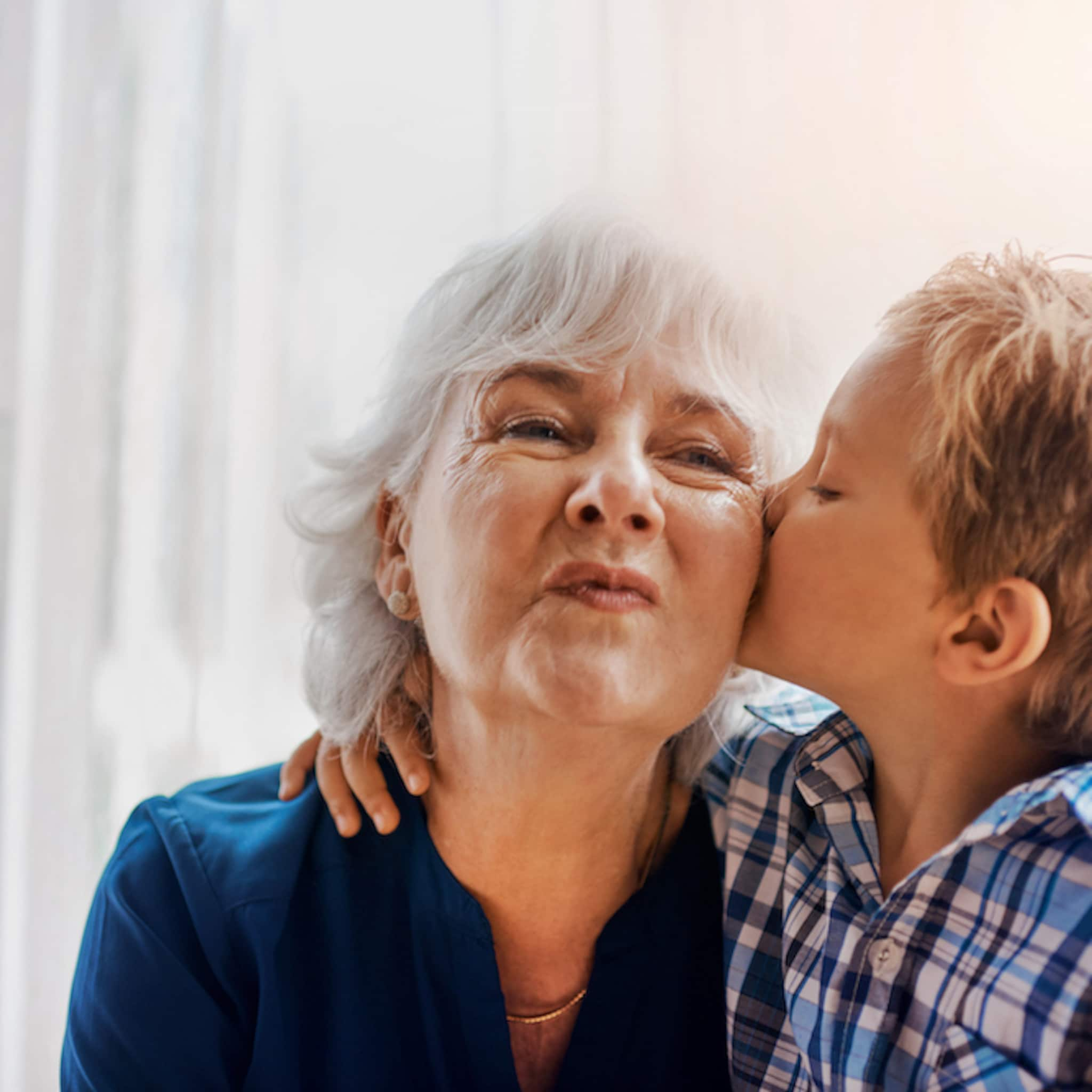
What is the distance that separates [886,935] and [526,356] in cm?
82

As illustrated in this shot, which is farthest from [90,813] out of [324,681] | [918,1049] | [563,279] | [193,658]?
[918,1049]

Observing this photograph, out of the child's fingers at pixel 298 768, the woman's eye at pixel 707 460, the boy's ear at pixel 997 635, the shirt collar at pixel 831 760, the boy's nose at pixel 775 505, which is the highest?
the woman's eye at pixel 707 460

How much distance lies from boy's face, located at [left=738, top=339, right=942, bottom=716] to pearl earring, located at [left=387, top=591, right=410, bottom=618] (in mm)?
517

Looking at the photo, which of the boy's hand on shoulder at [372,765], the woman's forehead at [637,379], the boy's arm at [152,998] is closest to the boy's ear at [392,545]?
the boy's hand on shoulder at [372,765]

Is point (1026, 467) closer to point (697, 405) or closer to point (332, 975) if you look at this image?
point (697, 405)

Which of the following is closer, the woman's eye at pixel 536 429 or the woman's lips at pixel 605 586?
the woman's lips at pixel 605 586

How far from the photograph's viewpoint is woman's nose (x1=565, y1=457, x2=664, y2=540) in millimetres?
1113

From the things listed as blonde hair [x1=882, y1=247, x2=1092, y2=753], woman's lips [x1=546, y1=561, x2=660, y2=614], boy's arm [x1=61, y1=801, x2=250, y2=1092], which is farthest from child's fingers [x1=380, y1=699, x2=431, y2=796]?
blonde hair [x1=882, y1=247, x2=1092, y2=753]

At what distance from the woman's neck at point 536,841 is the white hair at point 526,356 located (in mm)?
166

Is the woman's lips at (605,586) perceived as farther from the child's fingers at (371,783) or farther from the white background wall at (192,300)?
the white background wall at (192,300)

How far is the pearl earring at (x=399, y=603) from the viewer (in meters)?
1.41

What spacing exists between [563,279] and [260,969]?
99cm

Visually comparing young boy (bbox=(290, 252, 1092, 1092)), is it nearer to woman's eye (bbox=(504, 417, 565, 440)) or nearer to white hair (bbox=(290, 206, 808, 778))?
white hair (bbox=(290, 206, 808, 778))

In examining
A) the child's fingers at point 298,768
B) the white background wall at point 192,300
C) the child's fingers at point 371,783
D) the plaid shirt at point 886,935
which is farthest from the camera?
the white background wall at point 192,300
